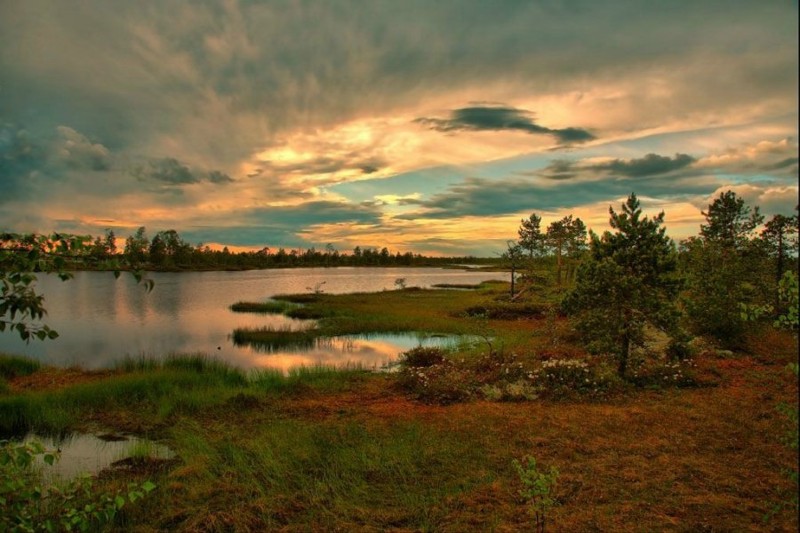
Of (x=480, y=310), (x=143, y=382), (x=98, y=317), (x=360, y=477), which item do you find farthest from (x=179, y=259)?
(x=360, y=477)

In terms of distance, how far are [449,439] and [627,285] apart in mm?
7444

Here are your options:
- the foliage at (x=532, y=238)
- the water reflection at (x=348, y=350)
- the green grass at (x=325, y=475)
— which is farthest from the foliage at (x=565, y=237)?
the green grass at (x=325, y=475)

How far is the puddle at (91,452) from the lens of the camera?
988 centimetres

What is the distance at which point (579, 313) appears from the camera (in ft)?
51.0

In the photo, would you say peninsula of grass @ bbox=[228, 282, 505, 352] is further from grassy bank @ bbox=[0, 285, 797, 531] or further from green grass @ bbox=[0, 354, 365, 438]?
grassy bank @ bbox=[0, 285, 797, 531]

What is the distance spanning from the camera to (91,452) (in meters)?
11.1

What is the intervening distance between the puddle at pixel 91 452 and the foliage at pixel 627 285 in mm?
12455

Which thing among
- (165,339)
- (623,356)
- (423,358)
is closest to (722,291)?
(623,356)

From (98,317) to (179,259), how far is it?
117598 mm

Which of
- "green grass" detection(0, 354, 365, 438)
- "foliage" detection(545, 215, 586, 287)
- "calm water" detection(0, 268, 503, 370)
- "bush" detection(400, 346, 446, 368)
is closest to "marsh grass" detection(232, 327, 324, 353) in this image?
"calm water" detection(0, 268, 503, 370)

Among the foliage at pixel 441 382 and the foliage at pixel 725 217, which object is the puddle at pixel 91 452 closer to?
the foliage at pixel 441 382

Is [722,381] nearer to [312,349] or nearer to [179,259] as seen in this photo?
[312,349]

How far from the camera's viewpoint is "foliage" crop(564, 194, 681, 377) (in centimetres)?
1381

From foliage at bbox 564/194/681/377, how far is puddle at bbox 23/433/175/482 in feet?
40.9
